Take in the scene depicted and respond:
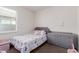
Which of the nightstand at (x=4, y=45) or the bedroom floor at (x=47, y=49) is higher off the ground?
the nightstand at (x=4, y=45)

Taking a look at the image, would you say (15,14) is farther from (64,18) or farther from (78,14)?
(78,14)

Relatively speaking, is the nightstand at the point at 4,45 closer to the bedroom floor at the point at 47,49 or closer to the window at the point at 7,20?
the bedroom floor at the point at 47,49

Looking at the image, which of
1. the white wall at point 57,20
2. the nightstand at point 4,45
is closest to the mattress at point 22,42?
the nightstand at point 4,45

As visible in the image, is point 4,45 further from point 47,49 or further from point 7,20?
point 47,49

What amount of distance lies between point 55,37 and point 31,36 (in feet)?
1.93

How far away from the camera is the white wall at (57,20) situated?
3.76 ft

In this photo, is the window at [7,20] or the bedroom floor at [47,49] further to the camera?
the bedroom floor at [47,49]

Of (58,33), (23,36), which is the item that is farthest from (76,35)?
(23,36)

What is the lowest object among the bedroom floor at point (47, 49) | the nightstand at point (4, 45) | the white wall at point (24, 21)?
the bedroom floor at point (47, 49)

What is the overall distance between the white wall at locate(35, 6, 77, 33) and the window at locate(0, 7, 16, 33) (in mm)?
472

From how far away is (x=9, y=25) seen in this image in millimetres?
1009

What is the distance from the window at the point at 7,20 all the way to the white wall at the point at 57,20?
472 mm

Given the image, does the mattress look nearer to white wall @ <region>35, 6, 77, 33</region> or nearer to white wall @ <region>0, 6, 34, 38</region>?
white wall @ <region>0, 6, 34, 38</region>

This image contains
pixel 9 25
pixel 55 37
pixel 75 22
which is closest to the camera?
pixel 9 25
